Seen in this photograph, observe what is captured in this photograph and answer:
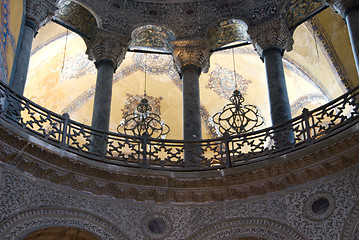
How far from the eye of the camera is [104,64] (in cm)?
1166

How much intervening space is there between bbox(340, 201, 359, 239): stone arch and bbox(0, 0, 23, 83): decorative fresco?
5656 mm

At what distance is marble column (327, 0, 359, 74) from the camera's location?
997cm

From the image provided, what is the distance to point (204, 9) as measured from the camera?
41.9ft

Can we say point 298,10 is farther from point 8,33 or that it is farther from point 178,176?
point 8,33

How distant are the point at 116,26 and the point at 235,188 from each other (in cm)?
495

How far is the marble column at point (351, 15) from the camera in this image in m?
9.97

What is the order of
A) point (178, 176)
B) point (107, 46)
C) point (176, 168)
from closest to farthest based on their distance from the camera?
point (178, 176)
point (176, 168)
point (107, 46)

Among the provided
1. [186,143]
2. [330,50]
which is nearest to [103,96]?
[186,143]

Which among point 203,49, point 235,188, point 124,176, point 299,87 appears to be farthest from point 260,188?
point 299,87

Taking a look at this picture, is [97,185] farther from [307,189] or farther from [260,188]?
[307,189]

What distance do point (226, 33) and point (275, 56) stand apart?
1666 mm

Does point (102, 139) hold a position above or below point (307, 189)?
above

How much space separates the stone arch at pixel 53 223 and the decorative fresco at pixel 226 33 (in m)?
5.48

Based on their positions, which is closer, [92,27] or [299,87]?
[92,27]
